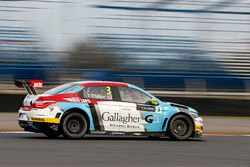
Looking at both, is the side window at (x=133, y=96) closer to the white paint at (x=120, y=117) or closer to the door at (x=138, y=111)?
the door at (x=138, y=111)

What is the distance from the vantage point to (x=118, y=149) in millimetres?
11102

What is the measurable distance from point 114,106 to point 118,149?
186 cm

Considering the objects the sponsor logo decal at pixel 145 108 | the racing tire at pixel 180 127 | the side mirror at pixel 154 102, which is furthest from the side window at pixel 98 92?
the racing tire at pixel 180 127

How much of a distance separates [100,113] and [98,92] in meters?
0.49

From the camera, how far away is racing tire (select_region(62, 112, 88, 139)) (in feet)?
41.0

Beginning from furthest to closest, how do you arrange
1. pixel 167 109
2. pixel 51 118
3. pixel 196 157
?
pixel 167 109 → pixel 51 118 → pixel 196 157

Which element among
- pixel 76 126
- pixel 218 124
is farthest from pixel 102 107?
pixel 218 124

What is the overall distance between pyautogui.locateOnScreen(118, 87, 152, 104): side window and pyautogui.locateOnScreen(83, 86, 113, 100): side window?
0.27 metres

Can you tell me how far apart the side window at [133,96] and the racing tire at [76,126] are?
1028 mm

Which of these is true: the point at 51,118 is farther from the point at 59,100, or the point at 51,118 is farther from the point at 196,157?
the point at 196,157

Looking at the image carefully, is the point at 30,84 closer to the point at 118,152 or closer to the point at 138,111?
the point at 138,111

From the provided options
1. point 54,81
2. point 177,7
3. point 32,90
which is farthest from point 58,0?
point 32,90

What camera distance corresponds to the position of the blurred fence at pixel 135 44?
21.8 m

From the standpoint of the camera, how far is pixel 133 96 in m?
13.1
